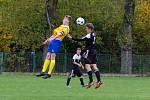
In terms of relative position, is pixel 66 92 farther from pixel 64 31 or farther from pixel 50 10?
pixel 50 10

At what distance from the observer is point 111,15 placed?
49.7m

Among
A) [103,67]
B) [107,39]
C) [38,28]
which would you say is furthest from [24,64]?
[107,39]

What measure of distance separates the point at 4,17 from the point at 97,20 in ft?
31.2

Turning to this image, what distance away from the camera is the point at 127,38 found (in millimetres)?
47188

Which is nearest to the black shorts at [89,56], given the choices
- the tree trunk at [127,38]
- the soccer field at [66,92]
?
the soccer field at [66,92]

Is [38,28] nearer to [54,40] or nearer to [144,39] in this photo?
[144,39]

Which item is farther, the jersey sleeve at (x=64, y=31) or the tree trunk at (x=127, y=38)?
the tree trunk at (x=127, y=38)

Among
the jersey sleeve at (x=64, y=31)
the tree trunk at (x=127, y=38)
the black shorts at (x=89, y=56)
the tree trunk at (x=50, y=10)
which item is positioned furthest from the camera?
the tree trunk at (x=50, y=10)

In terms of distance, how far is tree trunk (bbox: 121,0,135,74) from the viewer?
46719 mm

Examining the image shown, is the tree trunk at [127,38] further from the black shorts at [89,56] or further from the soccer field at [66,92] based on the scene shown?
the black shorts at [89,56]

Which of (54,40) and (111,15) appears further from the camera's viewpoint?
(111,15)

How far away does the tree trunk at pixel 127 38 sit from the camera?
153 feet

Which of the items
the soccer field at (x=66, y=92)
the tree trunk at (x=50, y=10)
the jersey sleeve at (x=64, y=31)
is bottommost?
the soccer field at (x=66, y=92)

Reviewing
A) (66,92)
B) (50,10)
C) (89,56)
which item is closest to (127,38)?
(50,10)
